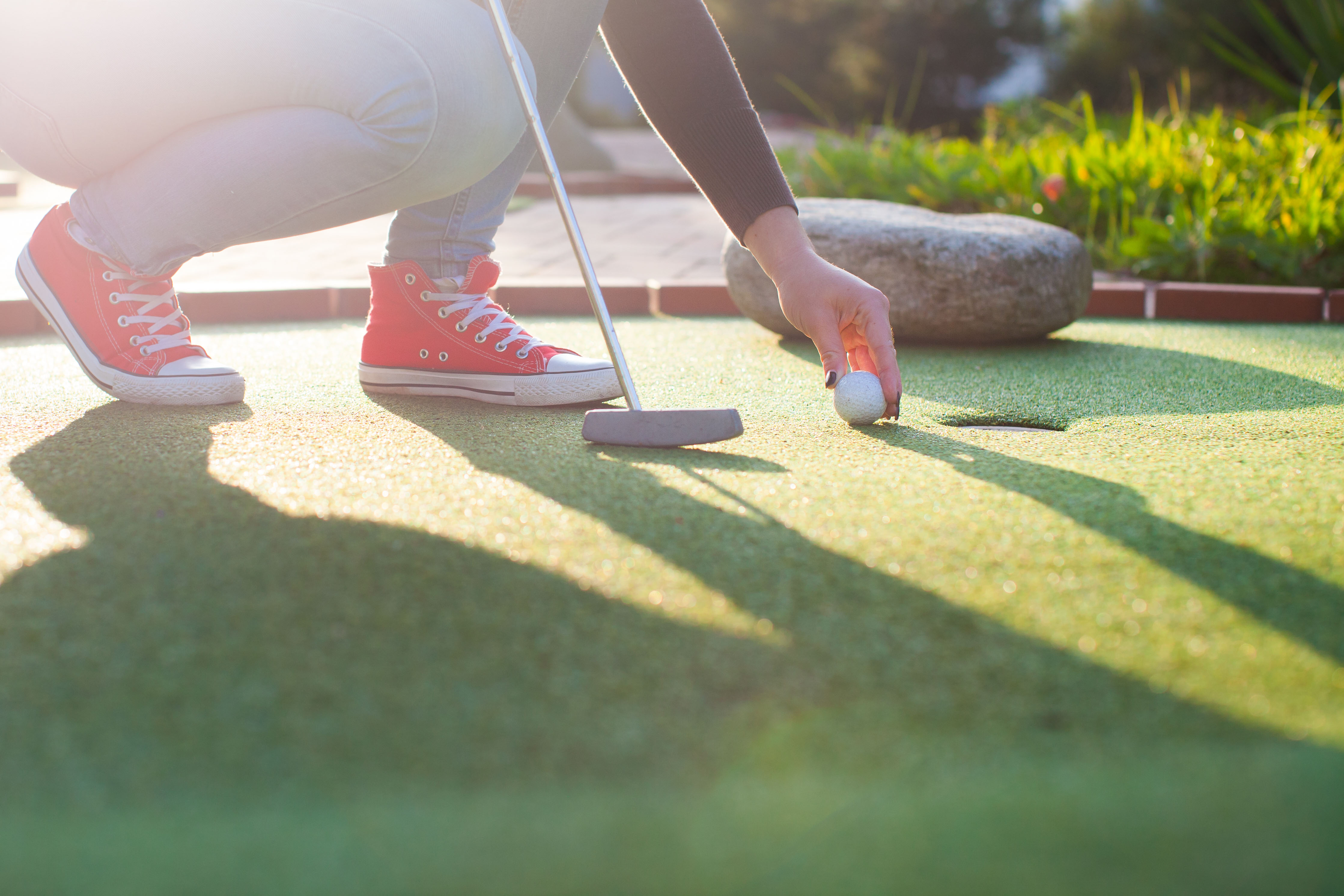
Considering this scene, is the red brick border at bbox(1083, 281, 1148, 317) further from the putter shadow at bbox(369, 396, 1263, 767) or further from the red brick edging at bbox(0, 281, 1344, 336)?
the putter shadow at bbox(369, 396, 1263, 767)

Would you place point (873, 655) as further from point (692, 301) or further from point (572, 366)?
point (692, 301)

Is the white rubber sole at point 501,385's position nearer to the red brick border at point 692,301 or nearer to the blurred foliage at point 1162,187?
the red brick border at point 692,301

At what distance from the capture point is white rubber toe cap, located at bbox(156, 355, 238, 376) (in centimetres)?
195

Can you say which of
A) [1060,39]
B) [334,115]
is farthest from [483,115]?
[1060,39]

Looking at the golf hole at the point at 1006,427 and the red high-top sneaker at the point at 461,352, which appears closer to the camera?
the golf hole at the point at 1006,427

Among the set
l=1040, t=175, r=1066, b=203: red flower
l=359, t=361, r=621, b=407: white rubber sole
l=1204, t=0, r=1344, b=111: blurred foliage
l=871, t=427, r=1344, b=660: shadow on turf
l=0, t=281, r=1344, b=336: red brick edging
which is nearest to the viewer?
l=871, t=427, r=1344, b=660: shadow on turf

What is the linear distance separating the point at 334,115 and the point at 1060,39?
21858mm

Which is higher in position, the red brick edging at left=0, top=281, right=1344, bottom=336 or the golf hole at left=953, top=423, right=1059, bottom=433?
the golf hole at left=953, top=423, right=1059, bottom=433

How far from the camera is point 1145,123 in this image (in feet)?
20.1

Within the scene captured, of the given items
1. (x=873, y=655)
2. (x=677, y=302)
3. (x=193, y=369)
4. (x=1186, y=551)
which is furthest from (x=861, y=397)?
(x=677, y=302)

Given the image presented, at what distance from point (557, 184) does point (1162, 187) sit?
11.9 feet

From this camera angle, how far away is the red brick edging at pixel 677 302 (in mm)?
3311

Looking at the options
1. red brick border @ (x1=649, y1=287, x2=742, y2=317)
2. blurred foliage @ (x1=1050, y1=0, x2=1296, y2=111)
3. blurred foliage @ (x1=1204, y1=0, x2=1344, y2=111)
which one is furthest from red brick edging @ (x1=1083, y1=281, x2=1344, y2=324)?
blurred foliage @ (x1=1050, y1=0, x2=1296, y2=111)

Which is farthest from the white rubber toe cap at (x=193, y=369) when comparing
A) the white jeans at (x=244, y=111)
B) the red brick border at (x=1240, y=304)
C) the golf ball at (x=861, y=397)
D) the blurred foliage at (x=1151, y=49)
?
the blurred foliage at (x=1151, y=49)
